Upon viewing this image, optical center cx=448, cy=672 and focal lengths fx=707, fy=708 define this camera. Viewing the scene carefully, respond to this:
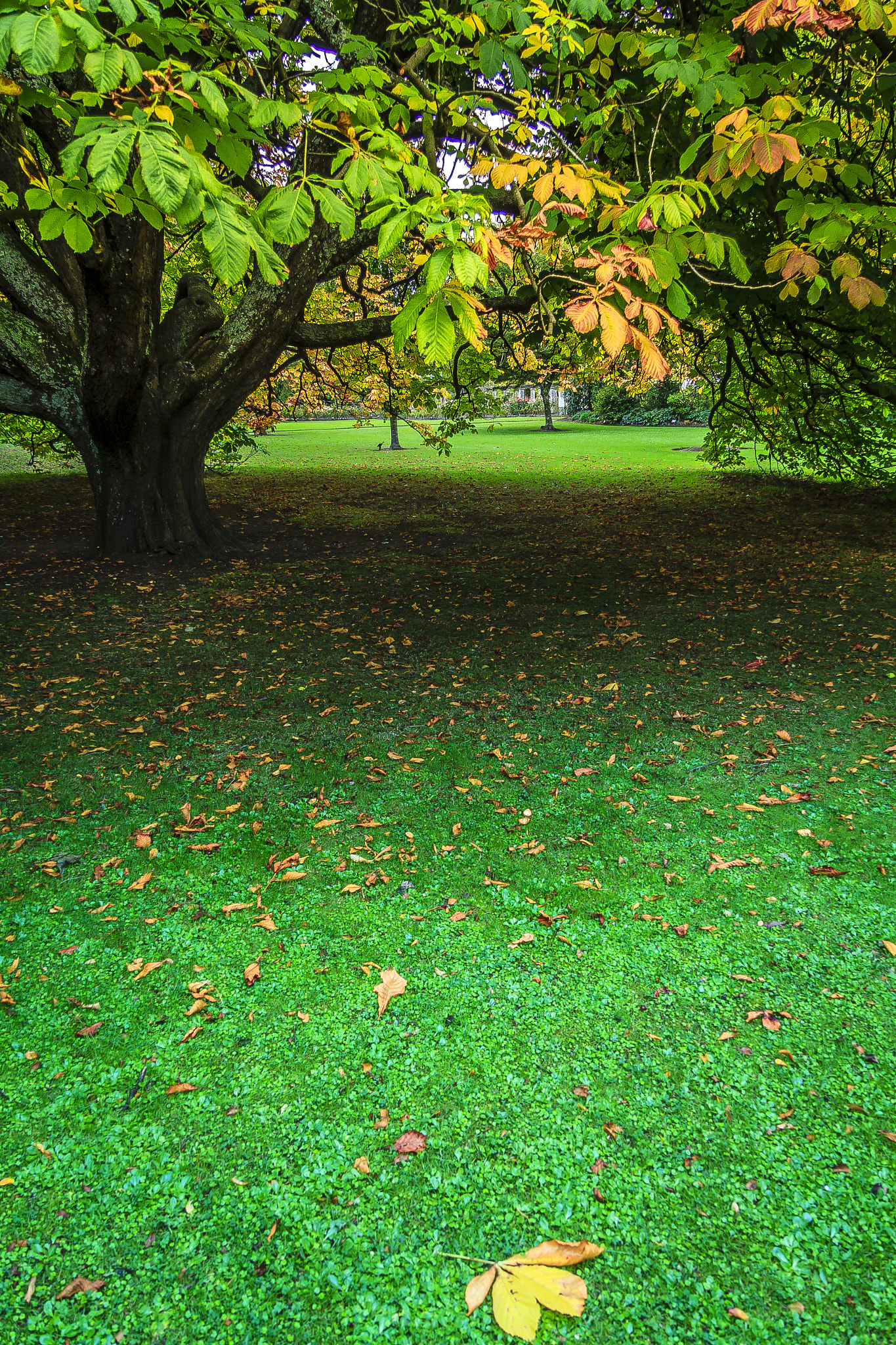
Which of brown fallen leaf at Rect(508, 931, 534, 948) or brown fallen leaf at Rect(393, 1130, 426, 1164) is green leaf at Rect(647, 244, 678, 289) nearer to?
brown fallen leaf at Rect(508, 931, 534, 948)

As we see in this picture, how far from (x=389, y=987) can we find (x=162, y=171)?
3.17 meters

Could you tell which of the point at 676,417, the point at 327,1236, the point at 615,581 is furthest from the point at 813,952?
the point at 676,417

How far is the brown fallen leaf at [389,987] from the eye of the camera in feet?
9.54

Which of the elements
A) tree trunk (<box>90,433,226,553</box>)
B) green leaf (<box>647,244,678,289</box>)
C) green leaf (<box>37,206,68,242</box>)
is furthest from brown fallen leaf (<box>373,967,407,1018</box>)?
tree trunk (<box>90,433,226,553</box>)

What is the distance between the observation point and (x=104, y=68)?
2.61 m

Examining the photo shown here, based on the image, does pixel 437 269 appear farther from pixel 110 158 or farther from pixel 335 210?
pixel 110 158

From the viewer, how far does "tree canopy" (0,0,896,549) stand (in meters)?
2.71

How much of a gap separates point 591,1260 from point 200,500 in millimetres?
10324

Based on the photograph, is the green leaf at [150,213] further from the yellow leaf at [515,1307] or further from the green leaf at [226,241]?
the yellow leaf at [515,1307]

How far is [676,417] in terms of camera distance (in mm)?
47812

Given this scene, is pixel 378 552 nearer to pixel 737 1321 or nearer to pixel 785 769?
pixel 785 769

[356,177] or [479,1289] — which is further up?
[356,177]

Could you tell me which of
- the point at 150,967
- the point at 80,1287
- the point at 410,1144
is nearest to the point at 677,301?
the point at 410,1144

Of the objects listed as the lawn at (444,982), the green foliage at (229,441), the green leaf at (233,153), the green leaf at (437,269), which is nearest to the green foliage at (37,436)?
the green foliage at (229,441)
